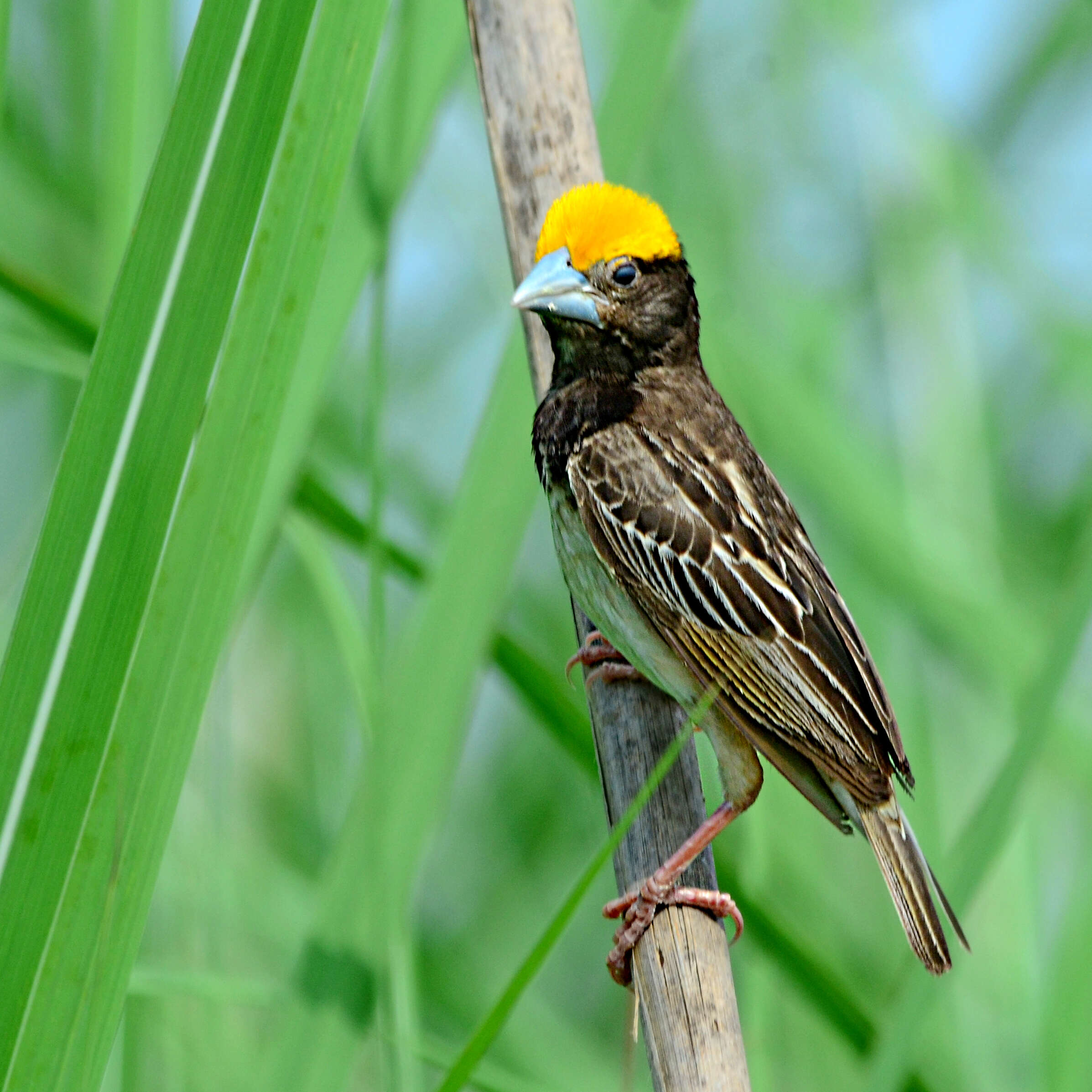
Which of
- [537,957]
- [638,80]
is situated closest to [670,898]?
[537,957]

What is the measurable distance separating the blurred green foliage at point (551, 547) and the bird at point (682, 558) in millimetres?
163

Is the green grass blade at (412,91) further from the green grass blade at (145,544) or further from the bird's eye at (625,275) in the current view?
the green grass blade at (145,544)

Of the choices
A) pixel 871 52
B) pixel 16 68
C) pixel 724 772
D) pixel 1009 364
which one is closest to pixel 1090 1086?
pixel 724 772

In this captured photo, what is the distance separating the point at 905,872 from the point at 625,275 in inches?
49.5

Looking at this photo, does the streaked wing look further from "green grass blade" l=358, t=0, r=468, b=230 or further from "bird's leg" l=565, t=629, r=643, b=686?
"green grass blade" l=358, t=0, r=468, b=230

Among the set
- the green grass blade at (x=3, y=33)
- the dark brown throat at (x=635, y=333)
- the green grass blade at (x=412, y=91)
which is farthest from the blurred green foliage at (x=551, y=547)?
the green grass blade at (x=3, y=33)

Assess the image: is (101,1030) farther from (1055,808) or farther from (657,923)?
(1055,808)

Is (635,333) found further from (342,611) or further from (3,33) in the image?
(3,33)

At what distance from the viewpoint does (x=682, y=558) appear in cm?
237

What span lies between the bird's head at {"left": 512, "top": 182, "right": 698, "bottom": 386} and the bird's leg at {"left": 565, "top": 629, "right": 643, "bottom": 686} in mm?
570

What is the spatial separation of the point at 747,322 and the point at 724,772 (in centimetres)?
144

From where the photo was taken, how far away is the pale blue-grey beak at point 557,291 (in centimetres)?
221

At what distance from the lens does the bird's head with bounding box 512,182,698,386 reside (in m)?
2.22

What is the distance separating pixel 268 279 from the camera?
1.25m
